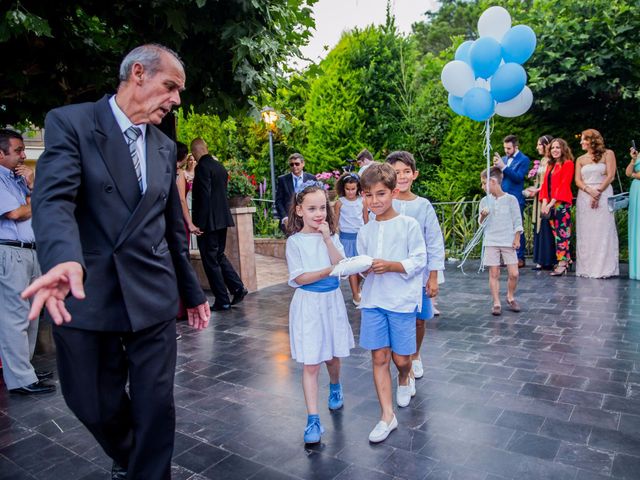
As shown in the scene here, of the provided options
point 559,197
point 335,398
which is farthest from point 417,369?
point 559,197

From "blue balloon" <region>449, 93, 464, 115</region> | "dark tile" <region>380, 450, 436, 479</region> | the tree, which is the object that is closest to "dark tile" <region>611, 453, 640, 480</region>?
"dark tile" <region>380, 450, 436, 479</region>

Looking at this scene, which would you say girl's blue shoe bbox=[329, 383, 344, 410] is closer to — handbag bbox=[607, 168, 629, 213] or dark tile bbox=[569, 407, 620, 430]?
dark tile bbox=[569, 407, 620, 430]

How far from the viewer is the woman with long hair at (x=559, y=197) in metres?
8.06

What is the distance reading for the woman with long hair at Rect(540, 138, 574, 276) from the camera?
8062 millimetres

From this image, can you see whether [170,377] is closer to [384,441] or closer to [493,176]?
[384,441]

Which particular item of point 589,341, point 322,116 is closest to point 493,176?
point 589,341

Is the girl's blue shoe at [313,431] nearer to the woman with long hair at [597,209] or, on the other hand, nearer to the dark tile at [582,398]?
the dark tile at [582,398]

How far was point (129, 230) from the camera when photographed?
6.84 ft

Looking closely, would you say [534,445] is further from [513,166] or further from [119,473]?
[513,166]

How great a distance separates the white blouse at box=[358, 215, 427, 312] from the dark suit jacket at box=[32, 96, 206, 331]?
141 cm

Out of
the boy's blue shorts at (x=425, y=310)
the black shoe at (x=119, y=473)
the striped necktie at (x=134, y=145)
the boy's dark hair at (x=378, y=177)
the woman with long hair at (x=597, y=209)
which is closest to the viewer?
the striped necktie at (x=134, y=145)

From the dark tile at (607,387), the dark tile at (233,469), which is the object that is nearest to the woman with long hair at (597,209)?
the dark tile at (607,387)

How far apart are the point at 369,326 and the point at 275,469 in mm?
1001

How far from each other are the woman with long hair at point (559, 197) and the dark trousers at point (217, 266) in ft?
17.3
